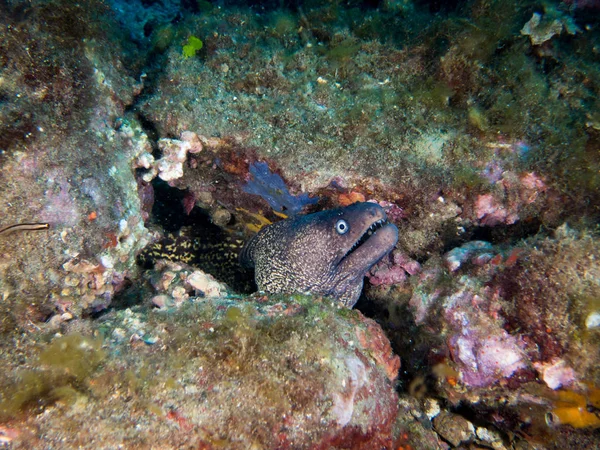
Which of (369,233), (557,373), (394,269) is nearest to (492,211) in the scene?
(394,269)

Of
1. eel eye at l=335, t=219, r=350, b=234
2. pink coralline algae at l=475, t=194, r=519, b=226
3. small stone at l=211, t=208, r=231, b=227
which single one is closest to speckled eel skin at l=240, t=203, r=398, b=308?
eel eye at l=335, t=219, r=350, b=234

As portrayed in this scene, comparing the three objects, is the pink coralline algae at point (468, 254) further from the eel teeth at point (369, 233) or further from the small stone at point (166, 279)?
the small stone at point (166, 279)

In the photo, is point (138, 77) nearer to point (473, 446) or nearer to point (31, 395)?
point (31, 395)

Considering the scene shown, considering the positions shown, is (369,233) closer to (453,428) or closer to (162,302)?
(453,428)

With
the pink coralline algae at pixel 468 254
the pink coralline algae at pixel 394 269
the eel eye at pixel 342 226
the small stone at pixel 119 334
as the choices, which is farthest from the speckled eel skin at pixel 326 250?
the small stone at pixel 119 334

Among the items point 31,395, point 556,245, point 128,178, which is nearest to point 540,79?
point 556,245
